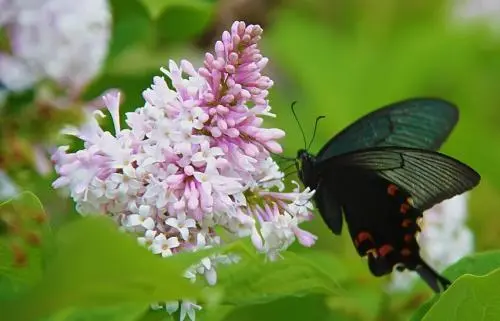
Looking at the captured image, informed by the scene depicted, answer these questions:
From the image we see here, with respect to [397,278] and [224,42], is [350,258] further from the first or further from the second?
[224,42]

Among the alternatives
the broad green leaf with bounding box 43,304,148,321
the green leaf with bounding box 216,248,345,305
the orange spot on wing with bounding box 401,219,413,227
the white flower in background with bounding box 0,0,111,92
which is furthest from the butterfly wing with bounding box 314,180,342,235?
the broad green leaf with bounding box 43,304,148,321

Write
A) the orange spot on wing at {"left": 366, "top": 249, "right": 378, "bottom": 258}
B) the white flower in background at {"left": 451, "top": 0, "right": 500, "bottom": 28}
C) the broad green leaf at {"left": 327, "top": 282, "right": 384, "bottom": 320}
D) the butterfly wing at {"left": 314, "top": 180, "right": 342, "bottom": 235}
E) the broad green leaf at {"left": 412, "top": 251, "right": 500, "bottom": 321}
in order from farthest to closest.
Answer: the white flower in background at {"left": 451, "top": 0, "right": 500, "bottom": 28} → the broad green leaf at {"left": 327, "top": 282, "right": 384, "bottom": 320} → the orange spot on wing at {"left": 366, "top": 249, "right": 378, "bottom": 258} → the butterfly wing at {"left": 314, "top": 180, "right": 342, "bottom": 235} → the broad green leaf at {"left": 412, "top": 251, "right": 500, "bottom": 321}

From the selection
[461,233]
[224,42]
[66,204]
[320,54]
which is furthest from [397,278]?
[320,54]

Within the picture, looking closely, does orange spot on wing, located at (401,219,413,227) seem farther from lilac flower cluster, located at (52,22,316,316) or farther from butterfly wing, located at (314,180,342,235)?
lilac flower cluster, located at (52,22,316,316)

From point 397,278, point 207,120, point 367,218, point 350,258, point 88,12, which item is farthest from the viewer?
point 350,258

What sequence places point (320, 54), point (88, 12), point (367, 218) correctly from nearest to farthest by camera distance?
point (88, 12) < point (367, 218) < point (320, 54)

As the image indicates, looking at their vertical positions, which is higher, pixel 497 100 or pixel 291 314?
pixel 291 314
